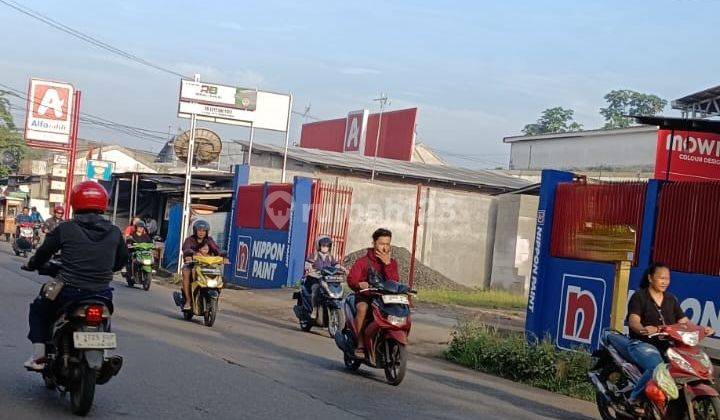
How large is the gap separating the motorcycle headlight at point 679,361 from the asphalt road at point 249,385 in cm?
166

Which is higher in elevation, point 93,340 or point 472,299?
point 93,340

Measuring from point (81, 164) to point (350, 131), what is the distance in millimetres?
27613

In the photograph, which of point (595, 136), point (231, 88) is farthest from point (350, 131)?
point (231, 88)

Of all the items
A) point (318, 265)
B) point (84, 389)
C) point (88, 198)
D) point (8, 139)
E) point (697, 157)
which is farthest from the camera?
point (8, 139)

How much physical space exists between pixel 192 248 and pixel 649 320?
28.4 feet

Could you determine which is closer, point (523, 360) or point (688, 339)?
point (688, 339)

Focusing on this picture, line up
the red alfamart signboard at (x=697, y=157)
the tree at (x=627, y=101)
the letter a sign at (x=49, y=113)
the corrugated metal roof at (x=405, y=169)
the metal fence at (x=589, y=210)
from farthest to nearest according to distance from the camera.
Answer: the tree at (x=627, y=101)
the letter a sign at (x=49, y=113)
the corrugated metal roof at (x=405, y=169)
the red alfamart signboard at (x=697, y=157)
the metal fence at (x=589, y=210)

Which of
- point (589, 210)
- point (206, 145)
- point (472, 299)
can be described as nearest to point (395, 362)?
point (589, 210)

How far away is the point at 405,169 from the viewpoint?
3916 centimetres

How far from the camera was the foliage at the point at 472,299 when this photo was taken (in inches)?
895

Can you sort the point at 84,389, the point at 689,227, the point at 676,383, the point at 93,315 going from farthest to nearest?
the point at 689,227 → the point at 676,383 → the point at 93,315 → the point at 84,389

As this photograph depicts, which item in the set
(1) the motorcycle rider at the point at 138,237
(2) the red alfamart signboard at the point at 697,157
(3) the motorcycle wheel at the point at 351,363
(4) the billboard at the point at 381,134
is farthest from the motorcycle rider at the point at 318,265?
(4) the billboard at the point at 381,134

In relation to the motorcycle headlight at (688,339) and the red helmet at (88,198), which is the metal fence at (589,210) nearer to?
the motorcycle headlight at (688,339)

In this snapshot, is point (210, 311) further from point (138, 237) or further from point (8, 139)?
point (8, 139)
